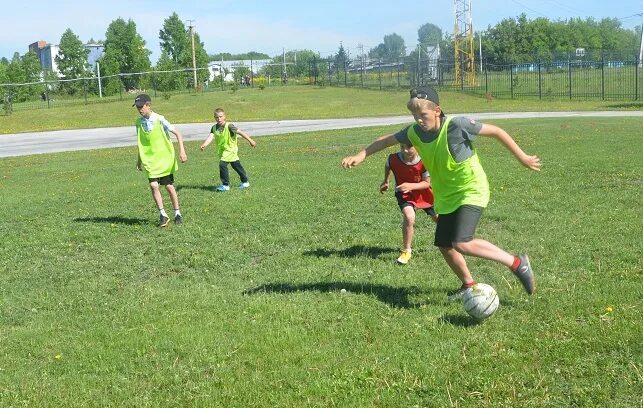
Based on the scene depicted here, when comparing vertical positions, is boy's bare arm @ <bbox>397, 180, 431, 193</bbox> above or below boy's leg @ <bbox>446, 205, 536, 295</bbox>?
above

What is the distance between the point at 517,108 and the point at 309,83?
97.6ft

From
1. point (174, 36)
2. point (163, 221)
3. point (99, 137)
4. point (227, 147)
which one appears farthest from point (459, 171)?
point (174, 36)

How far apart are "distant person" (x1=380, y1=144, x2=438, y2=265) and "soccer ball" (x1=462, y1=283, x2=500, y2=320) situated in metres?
2.24

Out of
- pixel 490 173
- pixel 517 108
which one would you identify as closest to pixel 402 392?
pixel 490 173

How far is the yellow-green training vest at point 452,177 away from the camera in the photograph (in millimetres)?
6215

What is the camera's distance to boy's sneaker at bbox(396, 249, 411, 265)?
8008 mm

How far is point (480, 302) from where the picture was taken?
18.9ft

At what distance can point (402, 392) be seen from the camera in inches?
Result: 183

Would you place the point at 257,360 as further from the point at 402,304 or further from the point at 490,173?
the point at 490,173

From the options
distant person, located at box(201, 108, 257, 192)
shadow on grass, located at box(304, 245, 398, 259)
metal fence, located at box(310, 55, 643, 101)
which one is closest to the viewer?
shadow on grass, located at box(304, 245, 398, 259)

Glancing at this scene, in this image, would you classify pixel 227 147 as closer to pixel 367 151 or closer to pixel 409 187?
pixel 409 187

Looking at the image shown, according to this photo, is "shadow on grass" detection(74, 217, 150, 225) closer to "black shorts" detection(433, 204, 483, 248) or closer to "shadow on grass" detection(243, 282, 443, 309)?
"shadow on grass" detection(243, 282, 443, 309)

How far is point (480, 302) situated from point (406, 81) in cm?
6037

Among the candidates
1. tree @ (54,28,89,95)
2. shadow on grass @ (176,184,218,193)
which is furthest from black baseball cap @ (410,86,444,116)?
tree @ (54,28,89,95)
